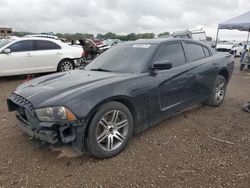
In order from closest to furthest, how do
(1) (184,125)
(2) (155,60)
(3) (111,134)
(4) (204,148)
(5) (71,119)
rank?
(5) (71,119) → (3) (111,134) → (4) (204,148) → (2) (155,60) → (1) (184,125)

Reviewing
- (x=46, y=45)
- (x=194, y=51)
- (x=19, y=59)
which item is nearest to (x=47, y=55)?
(x=46, y=45)

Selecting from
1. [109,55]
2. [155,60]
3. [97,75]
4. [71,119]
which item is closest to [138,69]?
[155,60]

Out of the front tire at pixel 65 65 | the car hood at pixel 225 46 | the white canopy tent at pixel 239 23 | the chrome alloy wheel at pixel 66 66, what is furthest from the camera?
the car hood at pixel 225 46

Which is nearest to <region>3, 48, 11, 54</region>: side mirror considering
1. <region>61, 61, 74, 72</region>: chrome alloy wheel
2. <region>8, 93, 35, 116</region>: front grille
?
<region>61, 61, 74, 72</region>: chrome alloy wheel

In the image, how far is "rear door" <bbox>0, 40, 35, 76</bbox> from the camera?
7855mm

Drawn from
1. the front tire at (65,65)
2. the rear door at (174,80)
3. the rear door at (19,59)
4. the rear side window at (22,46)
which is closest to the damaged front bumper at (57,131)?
the rear door at (174,80)

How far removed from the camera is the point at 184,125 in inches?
163

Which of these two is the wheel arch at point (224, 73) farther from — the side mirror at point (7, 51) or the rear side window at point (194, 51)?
the side mirror at point (7, 51)

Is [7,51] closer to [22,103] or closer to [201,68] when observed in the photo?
[22,103]

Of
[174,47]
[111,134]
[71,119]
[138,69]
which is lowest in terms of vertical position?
[111,134]

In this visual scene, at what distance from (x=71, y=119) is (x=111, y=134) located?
67 centimetres

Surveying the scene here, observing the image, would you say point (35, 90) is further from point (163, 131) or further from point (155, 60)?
point (163, 131)

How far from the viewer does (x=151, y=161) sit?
9.82ft

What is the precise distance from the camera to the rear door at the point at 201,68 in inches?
171
